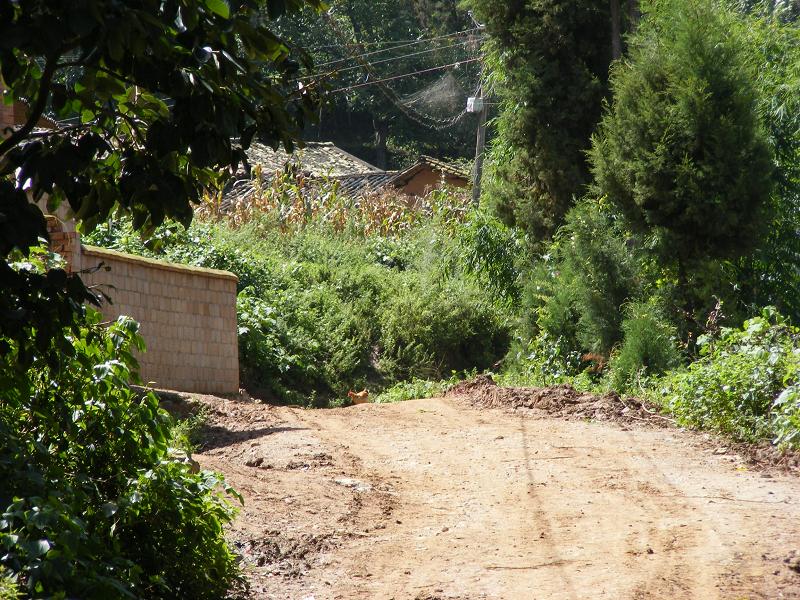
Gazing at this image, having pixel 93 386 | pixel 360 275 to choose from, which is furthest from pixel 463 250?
pixel 93 386

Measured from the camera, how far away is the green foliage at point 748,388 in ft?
27.8

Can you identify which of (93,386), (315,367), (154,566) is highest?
(93,386)

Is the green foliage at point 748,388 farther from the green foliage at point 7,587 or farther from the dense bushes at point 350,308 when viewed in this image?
the dense bushes at point 350,308

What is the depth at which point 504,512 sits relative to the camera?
6918 millimetres

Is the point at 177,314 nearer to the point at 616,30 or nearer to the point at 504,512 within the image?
the point at 504,512

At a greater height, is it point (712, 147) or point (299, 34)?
point (299, 34)

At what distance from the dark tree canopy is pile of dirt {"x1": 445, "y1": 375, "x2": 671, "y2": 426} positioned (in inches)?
281

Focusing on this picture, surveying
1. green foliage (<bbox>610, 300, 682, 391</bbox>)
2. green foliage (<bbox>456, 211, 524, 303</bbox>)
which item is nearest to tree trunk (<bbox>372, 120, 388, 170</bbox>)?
green foliage (<bbox>456, 211, 524, 303</bbox>)

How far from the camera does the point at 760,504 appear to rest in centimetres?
674

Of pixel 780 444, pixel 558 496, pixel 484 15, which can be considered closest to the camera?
pixel 558 496

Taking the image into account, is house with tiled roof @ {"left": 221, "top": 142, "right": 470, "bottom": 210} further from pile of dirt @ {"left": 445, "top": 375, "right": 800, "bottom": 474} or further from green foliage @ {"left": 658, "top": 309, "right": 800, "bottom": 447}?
green foliage @ {"left": 658, "top": 309, "right": 800, "bottom": 447}

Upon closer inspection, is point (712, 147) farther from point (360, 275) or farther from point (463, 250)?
point (360, 275)

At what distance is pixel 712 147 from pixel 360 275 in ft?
26.8

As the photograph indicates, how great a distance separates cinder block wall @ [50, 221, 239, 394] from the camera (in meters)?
11.5
